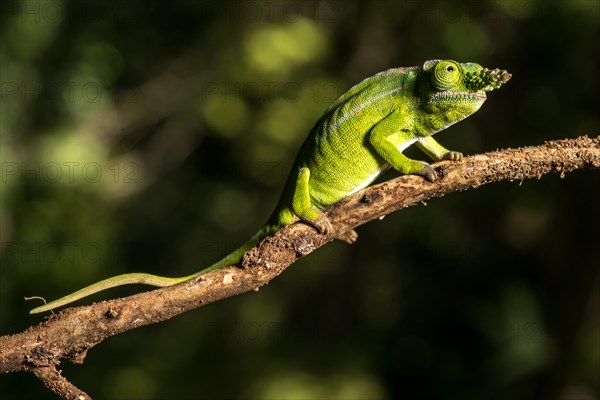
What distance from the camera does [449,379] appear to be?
21.6 feet

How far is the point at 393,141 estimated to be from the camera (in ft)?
8.82

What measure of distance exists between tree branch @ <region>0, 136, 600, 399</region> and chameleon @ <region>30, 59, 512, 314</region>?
112 millimetres

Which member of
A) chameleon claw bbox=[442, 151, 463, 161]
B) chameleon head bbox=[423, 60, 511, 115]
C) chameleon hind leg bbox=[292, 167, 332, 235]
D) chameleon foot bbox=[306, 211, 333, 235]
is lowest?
chameleon foot bbox=[306, 211, 333, 235]

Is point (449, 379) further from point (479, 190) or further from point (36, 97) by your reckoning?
point (36, 97)

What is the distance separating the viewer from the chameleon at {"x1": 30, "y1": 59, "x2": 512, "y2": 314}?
2617mm

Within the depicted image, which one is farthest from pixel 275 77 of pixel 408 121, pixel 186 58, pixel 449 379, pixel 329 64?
pixel 408 121

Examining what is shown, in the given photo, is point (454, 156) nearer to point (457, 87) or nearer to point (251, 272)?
point (457, 87)

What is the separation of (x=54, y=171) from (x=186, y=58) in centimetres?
239

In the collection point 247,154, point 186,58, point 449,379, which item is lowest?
point 449,379

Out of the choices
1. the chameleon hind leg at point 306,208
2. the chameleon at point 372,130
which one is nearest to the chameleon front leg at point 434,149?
the chameleon at point 372,130

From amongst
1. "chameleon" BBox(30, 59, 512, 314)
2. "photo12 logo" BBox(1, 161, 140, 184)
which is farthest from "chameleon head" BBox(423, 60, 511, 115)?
"photo12 logo" BBox(1, 161, 140, 184)

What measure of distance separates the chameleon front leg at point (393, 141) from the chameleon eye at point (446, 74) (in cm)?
20

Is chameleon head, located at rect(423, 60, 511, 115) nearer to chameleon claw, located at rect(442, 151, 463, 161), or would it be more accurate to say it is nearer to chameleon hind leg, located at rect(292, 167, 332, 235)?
chameleon claw, located at rect(442, 151, 463, 161)

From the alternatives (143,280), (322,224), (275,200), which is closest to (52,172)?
(275,200)
